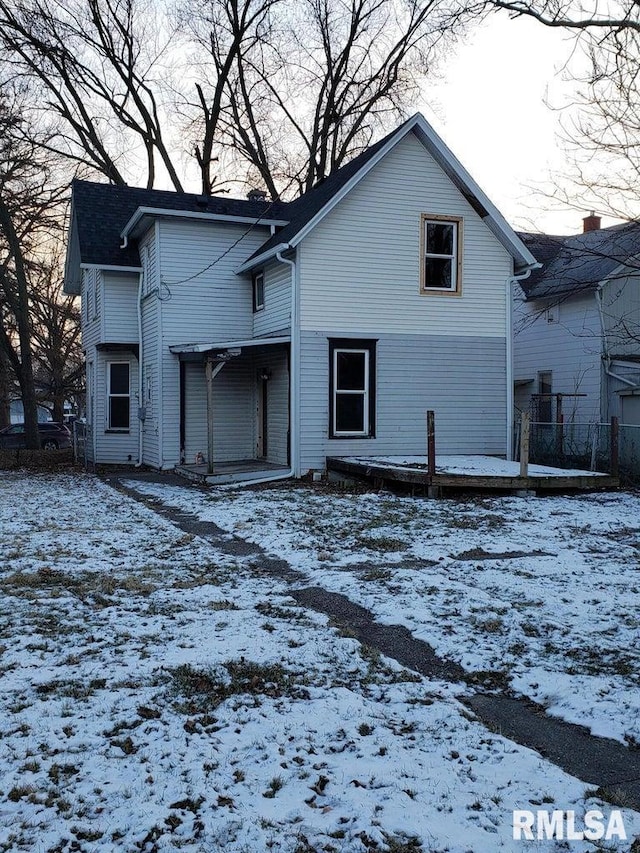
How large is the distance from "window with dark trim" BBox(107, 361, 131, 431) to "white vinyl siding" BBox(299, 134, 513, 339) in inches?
275

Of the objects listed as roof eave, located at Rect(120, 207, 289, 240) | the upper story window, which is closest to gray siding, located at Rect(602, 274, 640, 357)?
the upper story window

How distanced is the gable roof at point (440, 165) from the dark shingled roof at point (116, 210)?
2451 mm

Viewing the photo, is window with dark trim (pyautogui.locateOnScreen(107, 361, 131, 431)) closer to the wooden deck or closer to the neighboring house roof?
the wooden deck

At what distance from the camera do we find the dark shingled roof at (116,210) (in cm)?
1967

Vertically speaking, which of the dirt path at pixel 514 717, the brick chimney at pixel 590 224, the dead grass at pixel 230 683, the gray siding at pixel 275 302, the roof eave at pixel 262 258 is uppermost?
the brick chimney at pixel 590 224

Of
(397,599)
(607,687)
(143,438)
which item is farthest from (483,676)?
(143,438)

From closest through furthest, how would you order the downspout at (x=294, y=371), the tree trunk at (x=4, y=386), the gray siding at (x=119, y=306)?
the downspout at (x=294, y=371) < the gray siding at (x=119, y=306) < the tree trunk at (x=4, y=386)

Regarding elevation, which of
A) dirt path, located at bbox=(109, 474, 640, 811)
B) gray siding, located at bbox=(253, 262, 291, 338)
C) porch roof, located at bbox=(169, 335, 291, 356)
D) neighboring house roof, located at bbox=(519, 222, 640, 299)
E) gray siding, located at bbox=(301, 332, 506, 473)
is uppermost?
neighboring house roof, located at bbox=(519, 222, 640, 299)

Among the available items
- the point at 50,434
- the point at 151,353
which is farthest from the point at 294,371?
the point at 50,434

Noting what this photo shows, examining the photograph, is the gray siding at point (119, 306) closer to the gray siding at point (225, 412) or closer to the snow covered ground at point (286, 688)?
the gray siding at point (225, 412)

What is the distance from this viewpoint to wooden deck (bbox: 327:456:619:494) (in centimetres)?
1324

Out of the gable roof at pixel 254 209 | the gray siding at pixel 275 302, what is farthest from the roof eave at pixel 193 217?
the gray siding at pixel 275 302

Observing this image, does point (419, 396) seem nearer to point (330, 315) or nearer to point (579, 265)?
point (330, 315)

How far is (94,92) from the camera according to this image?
30984 millimetres
